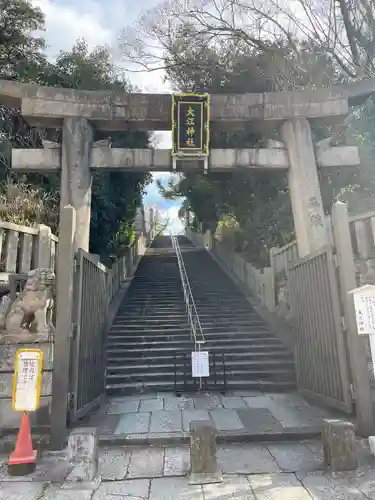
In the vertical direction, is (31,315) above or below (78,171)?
below

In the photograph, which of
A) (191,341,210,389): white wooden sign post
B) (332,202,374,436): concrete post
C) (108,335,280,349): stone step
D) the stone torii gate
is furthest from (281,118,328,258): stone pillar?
(191,341,210,389): white wooden sign post

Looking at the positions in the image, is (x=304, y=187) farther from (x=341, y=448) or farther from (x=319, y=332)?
(x=341, y=448)

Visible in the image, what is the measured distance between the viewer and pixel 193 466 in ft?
11.9

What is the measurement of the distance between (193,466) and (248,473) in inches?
22.9

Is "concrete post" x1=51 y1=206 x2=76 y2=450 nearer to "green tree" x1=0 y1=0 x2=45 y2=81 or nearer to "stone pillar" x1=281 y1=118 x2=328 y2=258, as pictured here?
"stone pillar" x1=281 y1=118 x2=328 y2=258

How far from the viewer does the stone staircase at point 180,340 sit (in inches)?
301

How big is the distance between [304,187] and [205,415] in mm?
5149

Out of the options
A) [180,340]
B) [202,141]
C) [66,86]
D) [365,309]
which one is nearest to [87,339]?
[365,309]

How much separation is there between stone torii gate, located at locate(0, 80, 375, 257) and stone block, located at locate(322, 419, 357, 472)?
173 inches

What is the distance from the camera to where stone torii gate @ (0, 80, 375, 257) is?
762 cm

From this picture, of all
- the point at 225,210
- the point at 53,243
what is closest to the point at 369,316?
the point at 53,243

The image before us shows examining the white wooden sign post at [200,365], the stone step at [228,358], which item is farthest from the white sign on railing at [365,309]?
the stone step at [228,358]

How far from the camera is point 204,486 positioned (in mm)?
3426

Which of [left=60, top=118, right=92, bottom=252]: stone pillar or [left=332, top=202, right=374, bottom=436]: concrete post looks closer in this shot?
[left=332, top=202, right=374, bottom=436]: concrete post
